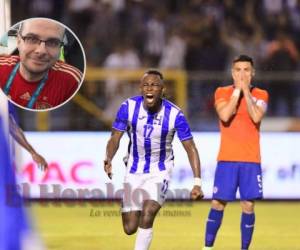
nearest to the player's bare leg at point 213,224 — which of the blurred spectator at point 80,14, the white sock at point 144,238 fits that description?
the white sock at point 144,238

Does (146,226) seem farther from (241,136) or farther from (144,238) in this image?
(241,136)

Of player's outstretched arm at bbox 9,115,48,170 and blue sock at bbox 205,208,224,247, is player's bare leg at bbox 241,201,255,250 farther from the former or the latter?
player's outstretched arm at bbox 9,115,48,170

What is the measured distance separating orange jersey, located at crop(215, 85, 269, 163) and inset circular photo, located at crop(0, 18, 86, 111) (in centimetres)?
193

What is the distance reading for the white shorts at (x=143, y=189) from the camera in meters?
11.2

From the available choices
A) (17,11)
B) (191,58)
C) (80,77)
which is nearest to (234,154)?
(80,77)

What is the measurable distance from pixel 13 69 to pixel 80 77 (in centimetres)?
120

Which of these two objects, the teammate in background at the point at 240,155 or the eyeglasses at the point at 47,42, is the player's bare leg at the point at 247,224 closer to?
the teammate in background at the point at 240,155

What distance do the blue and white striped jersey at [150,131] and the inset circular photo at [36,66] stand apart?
1528mm

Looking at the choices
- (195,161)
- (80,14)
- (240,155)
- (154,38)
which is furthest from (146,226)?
(80,14)

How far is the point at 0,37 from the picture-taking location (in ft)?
37.7

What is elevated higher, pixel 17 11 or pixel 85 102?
pixel 17 11

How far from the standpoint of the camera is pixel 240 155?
12109 mm

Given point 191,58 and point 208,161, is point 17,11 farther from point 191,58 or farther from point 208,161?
point 208,161

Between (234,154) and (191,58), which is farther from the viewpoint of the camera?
(191,58)
